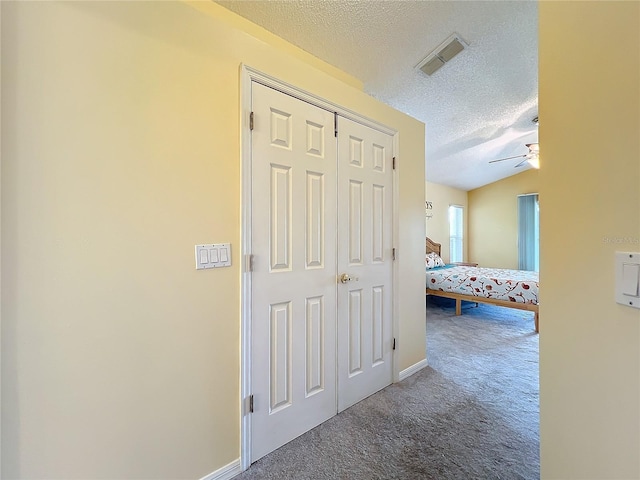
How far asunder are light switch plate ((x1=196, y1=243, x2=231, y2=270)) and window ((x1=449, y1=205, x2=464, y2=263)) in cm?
651

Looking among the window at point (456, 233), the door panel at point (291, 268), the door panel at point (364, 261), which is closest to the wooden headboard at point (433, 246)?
the window at point (456, 233)

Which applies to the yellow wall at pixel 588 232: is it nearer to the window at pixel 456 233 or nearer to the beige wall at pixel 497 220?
the window at pixel 456 233

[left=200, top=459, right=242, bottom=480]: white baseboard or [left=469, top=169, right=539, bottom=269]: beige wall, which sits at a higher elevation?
[left=469, top=169, right=539, bottom=269]: beige wall

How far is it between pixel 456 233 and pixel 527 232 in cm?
148

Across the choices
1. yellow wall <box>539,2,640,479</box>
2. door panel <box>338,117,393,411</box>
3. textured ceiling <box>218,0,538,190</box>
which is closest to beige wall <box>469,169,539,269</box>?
textured ceiling <box>218,0,538,190</box>

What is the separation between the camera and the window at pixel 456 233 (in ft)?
22.5

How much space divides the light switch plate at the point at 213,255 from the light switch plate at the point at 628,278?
4.50 feet

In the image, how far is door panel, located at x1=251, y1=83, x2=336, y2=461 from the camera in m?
1.51

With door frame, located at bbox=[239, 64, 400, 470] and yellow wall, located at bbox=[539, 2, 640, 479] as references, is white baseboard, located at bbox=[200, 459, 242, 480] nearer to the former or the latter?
door frame, located at bbox=[239, 64, 400, 470]

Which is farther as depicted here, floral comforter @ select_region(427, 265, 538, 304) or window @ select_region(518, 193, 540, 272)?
window @ select_region(518, 193, 540, 272)

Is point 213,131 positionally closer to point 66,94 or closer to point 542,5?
point 66,94

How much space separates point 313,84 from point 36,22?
1.24m

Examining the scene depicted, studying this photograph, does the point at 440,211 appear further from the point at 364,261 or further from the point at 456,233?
the point at 364,261

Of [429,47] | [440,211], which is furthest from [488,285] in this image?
[429,47]
